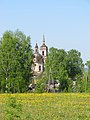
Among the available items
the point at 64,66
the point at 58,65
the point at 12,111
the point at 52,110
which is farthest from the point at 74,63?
the point at 12,111

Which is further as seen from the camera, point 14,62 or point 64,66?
point 64,66

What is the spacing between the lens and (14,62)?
54.7 meters

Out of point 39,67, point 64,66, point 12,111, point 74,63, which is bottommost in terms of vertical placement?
point 12,111

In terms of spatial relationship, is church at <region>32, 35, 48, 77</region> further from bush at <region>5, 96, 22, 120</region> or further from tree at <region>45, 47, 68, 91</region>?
bush at <region>5, 96, 22, 120</region>

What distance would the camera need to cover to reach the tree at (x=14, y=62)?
2163 inches

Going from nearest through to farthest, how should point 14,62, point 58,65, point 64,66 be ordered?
1. point 14,62
2. point 58,65
3. point 64,66

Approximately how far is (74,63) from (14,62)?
26.3m

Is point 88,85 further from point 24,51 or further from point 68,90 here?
point 24,51

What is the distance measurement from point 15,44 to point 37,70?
49253 millimetres

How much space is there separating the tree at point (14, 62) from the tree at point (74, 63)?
22338 millimetres

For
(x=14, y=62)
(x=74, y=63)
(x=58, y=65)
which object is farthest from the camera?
(x=74, y=63)

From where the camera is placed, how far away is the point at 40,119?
16828 mm

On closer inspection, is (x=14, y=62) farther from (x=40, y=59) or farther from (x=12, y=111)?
(x=40, y=59)

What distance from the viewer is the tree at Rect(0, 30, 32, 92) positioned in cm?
5494
